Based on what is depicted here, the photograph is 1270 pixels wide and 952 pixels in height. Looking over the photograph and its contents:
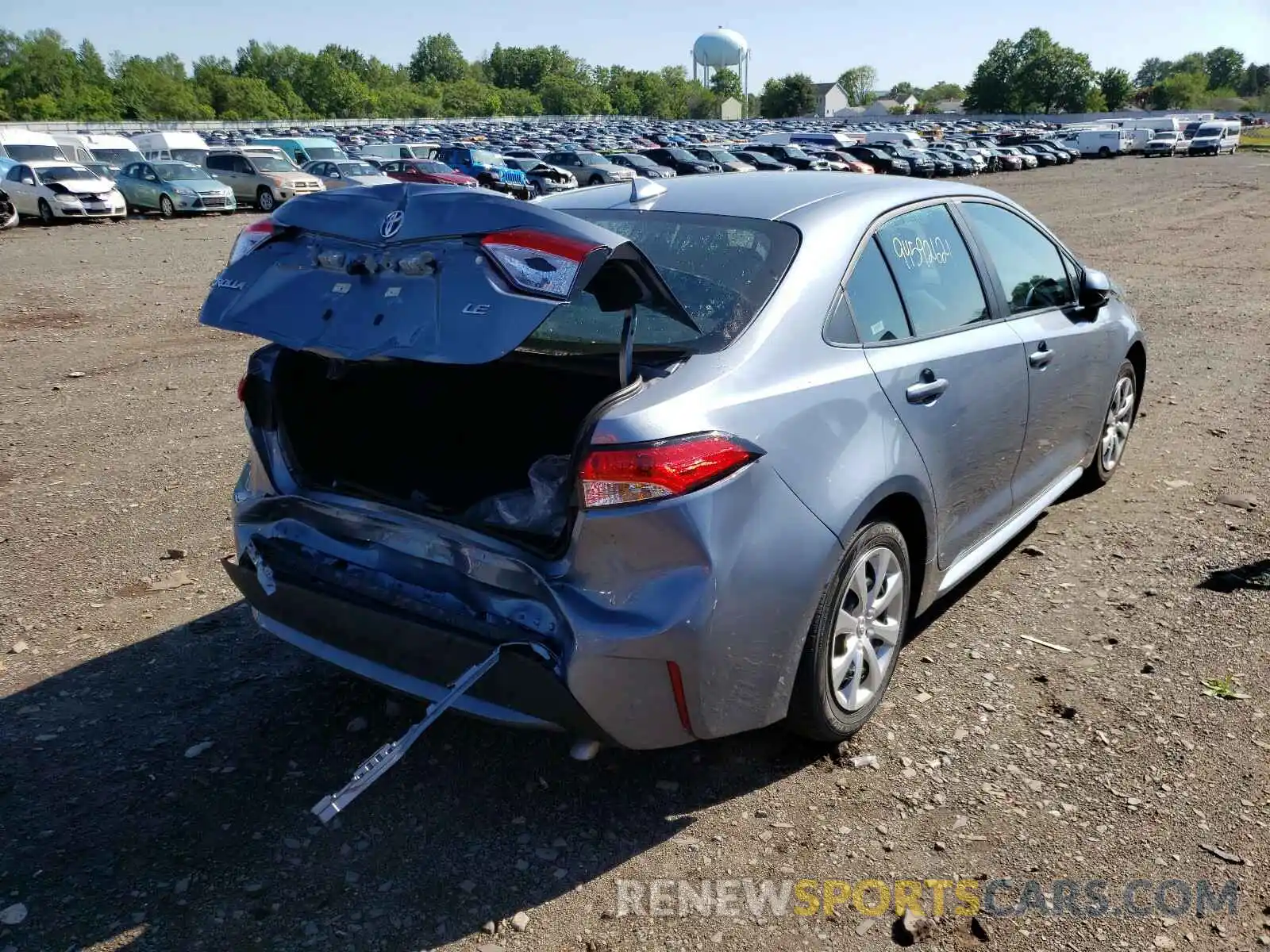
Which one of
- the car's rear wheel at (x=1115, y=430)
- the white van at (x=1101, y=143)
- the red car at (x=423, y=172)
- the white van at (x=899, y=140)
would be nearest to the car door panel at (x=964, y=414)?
the car's rear wheel at (x=1115, y=430)

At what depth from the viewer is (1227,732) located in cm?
348

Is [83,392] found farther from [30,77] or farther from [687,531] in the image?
[30,77]

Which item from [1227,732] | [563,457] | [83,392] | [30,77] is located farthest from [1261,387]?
[30,77]

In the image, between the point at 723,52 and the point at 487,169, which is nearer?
the point at 487,169

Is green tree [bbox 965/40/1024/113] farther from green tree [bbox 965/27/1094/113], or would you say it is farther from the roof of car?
the roof of car

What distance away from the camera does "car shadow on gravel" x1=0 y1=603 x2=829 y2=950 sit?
2.67m

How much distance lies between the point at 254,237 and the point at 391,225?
0.62m

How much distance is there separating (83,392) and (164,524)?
336 centimetres

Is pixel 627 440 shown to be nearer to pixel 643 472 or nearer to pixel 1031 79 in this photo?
pixel 643 472

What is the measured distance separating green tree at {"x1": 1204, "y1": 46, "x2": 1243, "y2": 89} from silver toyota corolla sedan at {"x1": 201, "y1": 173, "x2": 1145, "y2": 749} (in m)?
186

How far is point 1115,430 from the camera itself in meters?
5.70

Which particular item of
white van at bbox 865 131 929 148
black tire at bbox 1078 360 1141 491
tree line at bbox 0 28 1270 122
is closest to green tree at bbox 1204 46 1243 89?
tree line at bbox 0 28 1270 122

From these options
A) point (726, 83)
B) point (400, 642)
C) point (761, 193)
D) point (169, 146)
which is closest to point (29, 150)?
point (169, 146)

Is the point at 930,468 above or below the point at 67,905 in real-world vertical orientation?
above
